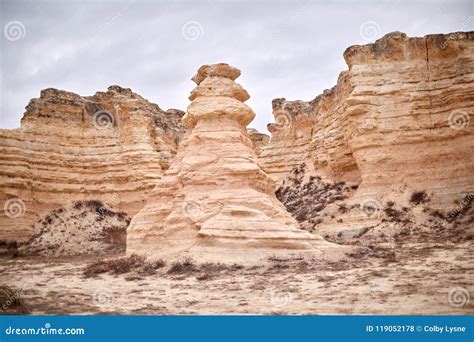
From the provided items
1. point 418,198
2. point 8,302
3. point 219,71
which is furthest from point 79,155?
point 8,302

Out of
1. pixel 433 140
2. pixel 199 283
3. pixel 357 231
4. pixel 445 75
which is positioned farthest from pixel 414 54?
pixel 199 283

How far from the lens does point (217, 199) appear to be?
1961 cm

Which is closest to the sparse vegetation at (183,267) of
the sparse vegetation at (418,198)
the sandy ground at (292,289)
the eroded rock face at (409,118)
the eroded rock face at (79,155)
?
the sandy ground at (292,289)

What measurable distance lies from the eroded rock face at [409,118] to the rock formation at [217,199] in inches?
357

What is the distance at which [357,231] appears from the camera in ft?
83.4

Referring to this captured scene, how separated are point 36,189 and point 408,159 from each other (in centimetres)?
2807

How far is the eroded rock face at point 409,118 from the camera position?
1040 inches

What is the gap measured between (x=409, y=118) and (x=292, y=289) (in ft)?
62.4

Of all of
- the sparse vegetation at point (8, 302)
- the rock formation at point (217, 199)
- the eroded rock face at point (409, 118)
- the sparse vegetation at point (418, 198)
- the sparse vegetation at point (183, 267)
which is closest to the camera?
the sparse vegetation at point (8, 302)

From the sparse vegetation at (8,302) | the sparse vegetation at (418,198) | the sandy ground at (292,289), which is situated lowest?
the sandy ground at (292,289)

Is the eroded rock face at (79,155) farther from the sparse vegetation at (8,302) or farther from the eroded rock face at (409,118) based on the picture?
the sparse vegetation at (8,302)

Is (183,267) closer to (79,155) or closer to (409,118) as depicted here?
(409,118)

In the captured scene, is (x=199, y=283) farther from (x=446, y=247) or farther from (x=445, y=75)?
(x=445, y=75)

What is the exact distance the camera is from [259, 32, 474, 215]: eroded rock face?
26.4m
